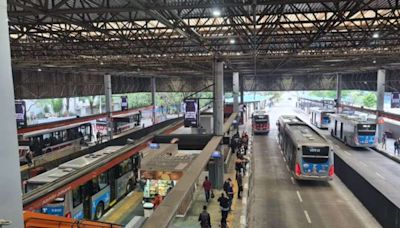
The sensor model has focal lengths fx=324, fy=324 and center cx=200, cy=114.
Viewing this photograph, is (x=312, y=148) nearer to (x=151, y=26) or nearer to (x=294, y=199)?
(x=294, y=199)

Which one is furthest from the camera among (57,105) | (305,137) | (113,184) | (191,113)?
(57,105)

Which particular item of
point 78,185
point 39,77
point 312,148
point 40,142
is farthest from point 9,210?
point 39,77

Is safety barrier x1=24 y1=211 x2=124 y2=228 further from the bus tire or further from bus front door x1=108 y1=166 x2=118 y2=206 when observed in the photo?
the bus tire

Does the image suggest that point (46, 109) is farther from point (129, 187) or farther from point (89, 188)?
point (89, 188)

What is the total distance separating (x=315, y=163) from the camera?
1912cm

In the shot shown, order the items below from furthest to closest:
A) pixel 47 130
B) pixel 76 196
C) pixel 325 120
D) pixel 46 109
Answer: pixel 325 120
pixel 46 109
pixel 47 130
pixel 76 196

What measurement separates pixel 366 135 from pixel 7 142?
104 ft

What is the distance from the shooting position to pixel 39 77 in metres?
37.5

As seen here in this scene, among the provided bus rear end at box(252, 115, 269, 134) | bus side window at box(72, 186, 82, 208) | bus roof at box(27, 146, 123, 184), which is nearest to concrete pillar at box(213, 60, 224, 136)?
bus roof at box(27, 146, 123, 184)

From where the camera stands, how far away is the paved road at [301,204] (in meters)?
14.4

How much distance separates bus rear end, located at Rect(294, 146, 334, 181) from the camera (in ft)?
62.4

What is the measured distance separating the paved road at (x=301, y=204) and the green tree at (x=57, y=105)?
1365 inches

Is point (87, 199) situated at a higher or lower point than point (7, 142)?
lower

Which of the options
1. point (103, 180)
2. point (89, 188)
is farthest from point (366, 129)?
point (89, 188)
